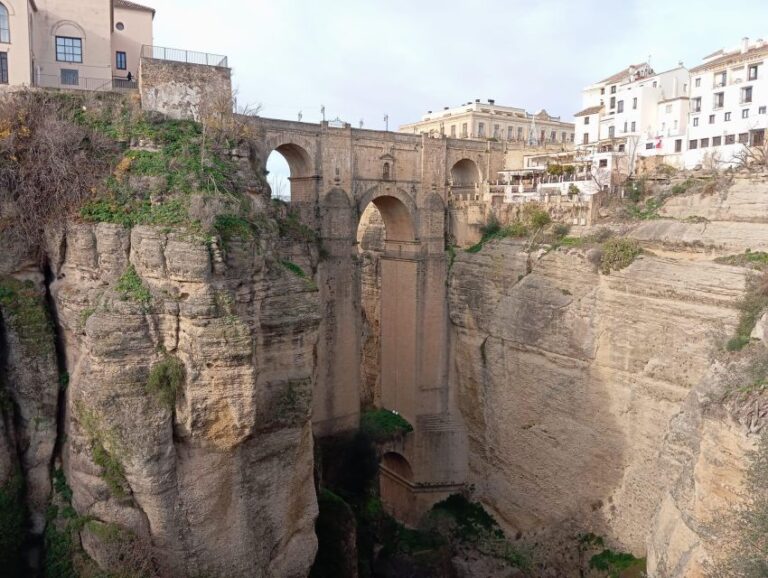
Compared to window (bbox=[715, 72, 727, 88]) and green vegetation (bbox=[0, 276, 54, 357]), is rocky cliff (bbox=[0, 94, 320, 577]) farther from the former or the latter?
window (bbox=[715, 72, 727, 88])

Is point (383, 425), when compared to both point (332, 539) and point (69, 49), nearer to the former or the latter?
point (332, 539)

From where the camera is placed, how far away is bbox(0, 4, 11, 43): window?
1518 cm

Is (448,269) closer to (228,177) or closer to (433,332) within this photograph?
(433,332)

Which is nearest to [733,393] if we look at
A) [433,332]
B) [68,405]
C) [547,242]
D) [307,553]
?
[307,553]

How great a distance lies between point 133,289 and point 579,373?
1287 centimetres

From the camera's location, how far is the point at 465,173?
1065 inches

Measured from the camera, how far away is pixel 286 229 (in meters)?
18.4

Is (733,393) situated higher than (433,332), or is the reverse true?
(733,393)

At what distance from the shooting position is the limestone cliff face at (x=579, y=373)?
16.4m

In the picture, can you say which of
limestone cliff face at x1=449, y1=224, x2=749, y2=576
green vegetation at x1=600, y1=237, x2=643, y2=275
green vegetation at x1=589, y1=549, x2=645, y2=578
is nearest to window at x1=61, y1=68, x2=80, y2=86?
limestone cliff face at x1=449, y1=224, x2=749, y2=576

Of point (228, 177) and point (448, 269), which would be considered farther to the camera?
point (448, 269)

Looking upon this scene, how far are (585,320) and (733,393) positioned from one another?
919 centimetres

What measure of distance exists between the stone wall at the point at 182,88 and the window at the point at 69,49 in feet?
17.7

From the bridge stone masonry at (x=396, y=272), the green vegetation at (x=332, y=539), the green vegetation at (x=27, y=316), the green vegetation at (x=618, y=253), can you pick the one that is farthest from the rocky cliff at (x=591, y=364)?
the green vegetation at (x=27, y=316)
